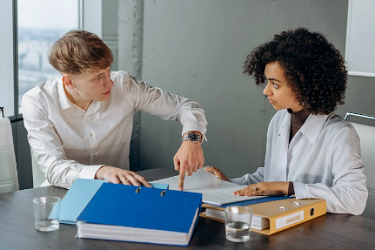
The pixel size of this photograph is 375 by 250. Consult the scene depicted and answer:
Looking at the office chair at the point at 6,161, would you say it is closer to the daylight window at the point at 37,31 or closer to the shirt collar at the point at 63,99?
the shirt collar at the point at 63,99

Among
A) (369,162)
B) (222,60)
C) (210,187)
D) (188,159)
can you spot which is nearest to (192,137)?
(188,159)

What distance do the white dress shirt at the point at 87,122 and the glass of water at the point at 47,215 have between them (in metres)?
0.41

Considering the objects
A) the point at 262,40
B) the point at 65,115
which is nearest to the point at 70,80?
the point at 65,115

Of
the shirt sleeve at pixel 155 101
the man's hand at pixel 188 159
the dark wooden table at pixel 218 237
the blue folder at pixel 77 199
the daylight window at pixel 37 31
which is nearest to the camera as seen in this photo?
the dark wooden table at pixel 218 237

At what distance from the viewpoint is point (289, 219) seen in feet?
4.35

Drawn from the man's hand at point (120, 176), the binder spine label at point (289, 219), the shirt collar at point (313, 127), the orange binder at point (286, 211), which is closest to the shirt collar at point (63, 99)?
the man's hand at point (120, 176)

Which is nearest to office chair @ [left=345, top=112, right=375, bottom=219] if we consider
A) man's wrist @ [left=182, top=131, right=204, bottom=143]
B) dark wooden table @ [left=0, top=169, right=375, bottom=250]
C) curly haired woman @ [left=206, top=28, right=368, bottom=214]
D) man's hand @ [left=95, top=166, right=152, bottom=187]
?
curly haired woman @ [left=206, top=28, right=368, bottom=214]

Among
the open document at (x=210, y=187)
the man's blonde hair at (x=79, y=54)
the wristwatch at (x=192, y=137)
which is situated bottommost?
the open document at (x=210, y=187)

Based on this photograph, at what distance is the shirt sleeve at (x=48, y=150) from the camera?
170 centimetres

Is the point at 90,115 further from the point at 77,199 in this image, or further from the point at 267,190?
the point at 267,190

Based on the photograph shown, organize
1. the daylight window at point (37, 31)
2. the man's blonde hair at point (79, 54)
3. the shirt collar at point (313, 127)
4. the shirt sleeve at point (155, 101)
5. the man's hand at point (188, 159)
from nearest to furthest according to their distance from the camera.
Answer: the man's hand at point (188, 159) < the shirt collar at point (313, 127) < the man's blonde hair at point (79, 54) < the shirt sleeve at point (155, 101) < the daylight window at point (37, 31)

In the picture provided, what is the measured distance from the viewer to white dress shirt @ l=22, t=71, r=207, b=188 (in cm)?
186

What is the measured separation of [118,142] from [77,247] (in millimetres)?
1094

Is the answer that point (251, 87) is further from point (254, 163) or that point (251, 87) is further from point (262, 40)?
point (254, 163)
